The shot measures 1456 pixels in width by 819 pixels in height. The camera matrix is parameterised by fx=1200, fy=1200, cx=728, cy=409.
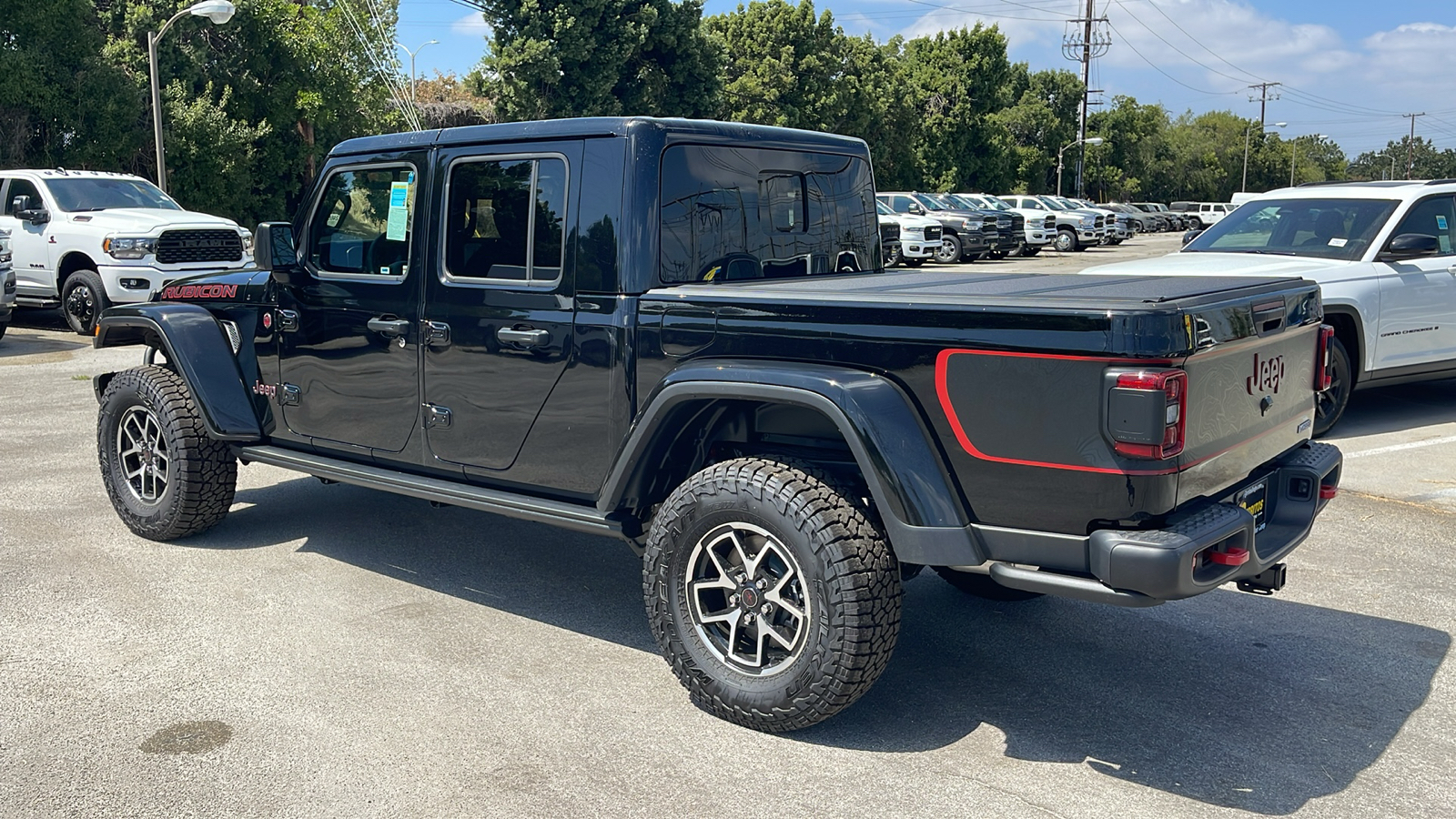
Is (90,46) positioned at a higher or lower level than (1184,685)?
higher

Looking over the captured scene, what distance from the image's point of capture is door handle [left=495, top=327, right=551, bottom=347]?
4480 mm

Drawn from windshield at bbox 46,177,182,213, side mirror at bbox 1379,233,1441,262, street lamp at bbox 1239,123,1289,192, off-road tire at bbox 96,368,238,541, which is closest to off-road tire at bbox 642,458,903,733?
off-road tire at bbox 96,368,238,541

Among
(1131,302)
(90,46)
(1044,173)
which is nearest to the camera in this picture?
(1131,302)

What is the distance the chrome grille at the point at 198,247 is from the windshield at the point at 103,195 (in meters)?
1.04

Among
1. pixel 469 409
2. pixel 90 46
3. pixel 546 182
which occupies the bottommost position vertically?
pixel 469 409

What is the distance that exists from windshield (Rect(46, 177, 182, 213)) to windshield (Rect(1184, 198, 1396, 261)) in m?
12.6

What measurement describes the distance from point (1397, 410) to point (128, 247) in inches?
528

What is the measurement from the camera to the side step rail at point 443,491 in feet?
14.5

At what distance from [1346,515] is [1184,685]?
3.03 m

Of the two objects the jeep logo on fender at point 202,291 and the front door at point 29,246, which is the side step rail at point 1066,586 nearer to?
the jeep logo on fender at point 202,291

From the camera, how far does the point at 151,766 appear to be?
3.67 metres

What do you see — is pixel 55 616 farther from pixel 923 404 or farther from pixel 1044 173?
pixel 1044 173

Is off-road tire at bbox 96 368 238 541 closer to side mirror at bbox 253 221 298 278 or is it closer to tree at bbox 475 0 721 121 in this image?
side mirror at bbox 253 221 298 278

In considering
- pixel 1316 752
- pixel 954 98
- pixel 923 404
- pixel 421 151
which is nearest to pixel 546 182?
pixel 421 151
